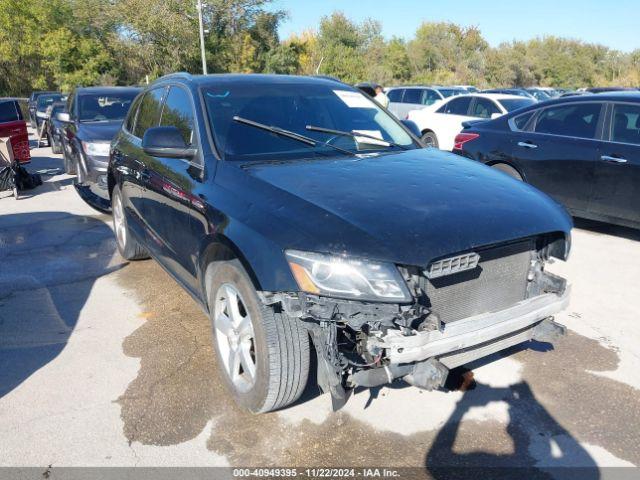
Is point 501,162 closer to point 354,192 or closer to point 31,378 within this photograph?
A: point 354,192

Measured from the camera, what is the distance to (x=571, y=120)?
670 centimetres

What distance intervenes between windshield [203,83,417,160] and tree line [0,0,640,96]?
40007 mm

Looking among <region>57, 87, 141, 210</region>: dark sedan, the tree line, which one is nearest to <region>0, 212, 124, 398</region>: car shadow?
<region>57, 87, 141, 210</region>: dark sedan

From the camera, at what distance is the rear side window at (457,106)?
12.7 meters

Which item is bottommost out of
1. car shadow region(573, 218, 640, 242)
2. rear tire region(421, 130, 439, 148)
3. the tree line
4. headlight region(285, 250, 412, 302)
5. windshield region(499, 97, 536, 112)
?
car shadow region(573, 218, 640, 242)

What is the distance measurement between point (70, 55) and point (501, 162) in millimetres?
41168

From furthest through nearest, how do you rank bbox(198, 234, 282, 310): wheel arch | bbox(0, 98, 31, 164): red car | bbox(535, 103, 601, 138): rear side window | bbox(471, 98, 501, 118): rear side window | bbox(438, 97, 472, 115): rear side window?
bbox(438, 97, 472, 115): rear side window → bbox(471, 98, 501, 118): rear side window → bbox(0, 98, 31, 164): red car → bbox(535, 103, 601, 138): rear side window → bbox(198, 234, 282, 310): wheel arch

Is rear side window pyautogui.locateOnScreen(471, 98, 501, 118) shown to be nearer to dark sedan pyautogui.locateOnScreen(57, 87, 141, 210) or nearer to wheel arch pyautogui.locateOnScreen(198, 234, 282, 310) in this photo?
dark sedan pyautogui.locateOnScreen(57, 87, 141, 210)

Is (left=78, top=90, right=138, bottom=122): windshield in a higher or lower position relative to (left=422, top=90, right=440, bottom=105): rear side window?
higher

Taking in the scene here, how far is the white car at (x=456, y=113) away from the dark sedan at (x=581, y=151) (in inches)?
196

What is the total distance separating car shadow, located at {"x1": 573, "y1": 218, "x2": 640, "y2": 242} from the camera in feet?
22.0

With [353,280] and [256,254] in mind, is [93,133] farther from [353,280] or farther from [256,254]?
[353,280]

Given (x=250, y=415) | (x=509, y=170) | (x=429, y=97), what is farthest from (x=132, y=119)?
(x=429, y=97)

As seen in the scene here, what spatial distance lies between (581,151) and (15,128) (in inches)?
363
